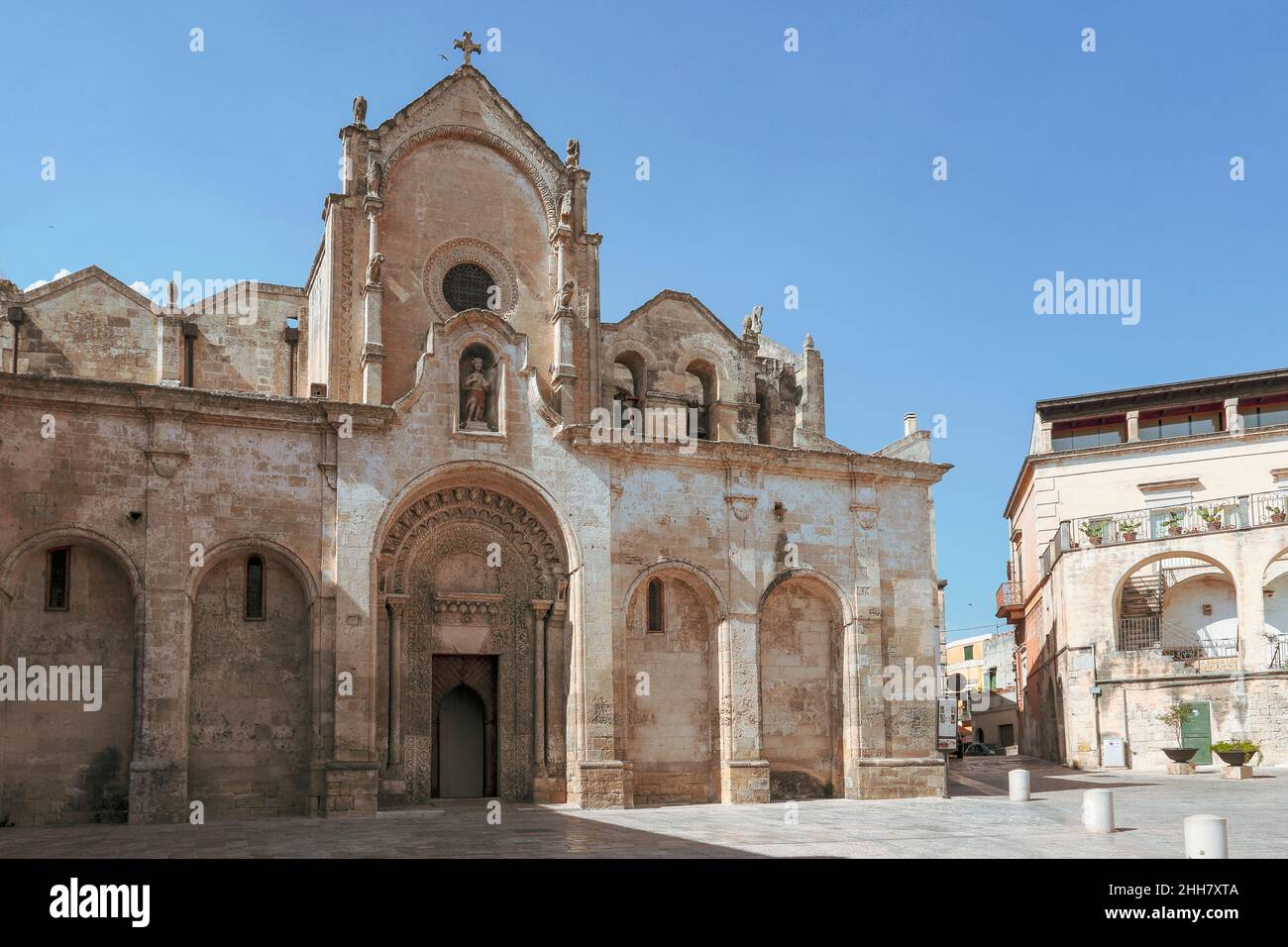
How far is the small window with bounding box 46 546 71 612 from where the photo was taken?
20969 millimetres

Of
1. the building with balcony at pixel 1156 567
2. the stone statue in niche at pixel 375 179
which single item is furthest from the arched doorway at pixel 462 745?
the building with balcony at pixel 1156 567

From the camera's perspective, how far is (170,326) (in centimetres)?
2653

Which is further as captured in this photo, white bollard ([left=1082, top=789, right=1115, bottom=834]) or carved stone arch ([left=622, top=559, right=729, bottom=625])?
carved stone arch ([left=622, top=559, right=729, bottom=625])

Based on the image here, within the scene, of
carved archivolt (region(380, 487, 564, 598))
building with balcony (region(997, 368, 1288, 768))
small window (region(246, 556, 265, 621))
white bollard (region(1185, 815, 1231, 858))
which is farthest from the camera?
building with balcony (region(997, 368, 1288, 768))

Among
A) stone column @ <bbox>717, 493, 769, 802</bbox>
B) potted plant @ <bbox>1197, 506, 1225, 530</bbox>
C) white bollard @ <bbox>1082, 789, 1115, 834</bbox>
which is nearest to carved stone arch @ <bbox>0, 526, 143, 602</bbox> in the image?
stone column @ <bbox>717, 493, 769, 802</bbox>

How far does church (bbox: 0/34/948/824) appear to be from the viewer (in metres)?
21.0

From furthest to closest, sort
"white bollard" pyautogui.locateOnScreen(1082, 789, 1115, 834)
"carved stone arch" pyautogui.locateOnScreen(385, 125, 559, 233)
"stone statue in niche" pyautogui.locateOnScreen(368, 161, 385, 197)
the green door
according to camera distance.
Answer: the green door < "carved stone arch" pyautogui.locateOnScreen(385, 125, 559, 233) < "stone statue in niche" pyautogui.locateOnScreen(368, 161, 385, 197) < "white bollard" pyautogui.locateOnScreen(1082, 789, 1115, 834)

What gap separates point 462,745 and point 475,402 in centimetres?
671

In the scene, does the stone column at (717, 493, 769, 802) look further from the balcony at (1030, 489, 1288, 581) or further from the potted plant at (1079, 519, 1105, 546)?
the balcony at (1030, 489, 1288, 581)

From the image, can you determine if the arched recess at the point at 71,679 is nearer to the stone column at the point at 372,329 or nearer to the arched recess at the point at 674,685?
the stone column at the point at 372,329

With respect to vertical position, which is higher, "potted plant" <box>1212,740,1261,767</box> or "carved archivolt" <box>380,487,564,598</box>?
"carved archivolt" <box>380,487,564,598</box>

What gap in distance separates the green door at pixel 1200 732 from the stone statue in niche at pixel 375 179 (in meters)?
26.4

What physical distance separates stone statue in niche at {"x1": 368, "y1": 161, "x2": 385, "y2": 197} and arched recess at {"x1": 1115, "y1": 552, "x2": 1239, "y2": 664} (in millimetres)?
25392

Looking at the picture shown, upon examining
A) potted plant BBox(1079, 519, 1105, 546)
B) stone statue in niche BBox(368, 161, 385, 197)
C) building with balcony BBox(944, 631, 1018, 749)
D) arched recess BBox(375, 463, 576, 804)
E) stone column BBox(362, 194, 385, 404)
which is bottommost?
building with balcony BBox(944, 631, 1018, 749)
